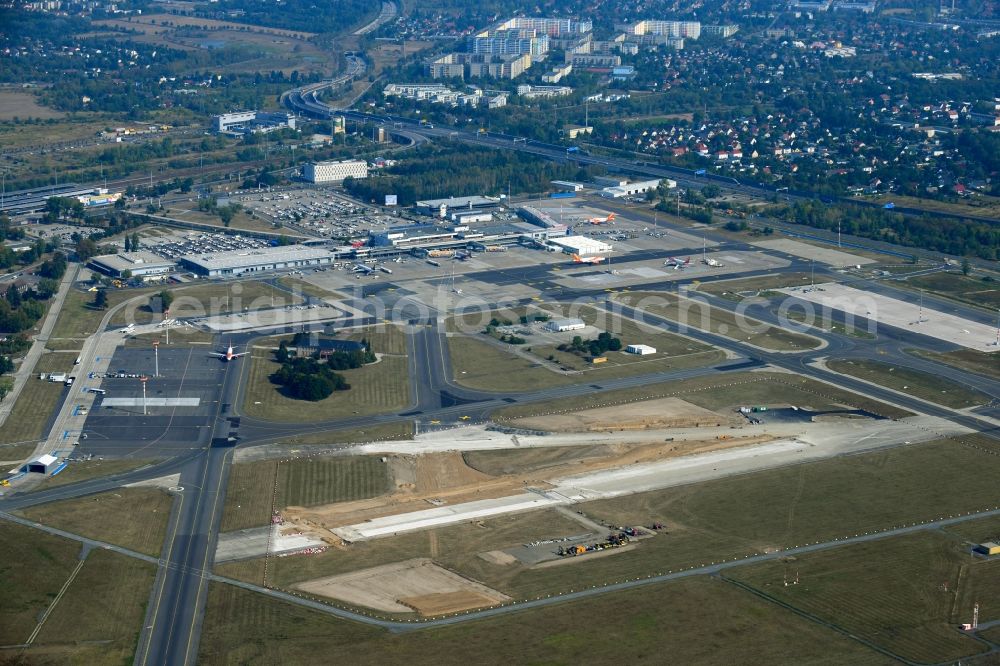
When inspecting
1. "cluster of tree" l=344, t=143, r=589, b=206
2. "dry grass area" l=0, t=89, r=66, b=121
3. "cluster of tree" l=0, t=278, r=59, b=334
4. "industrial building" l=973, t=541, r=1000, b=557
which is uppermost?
"dry grass area" l=0, t=89, r=66, b=121

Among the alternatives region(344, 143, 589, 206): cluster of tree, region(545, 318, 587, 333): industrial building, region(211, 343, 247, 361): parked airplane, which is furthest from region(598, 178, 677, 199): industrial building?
region(211, 343, 247, 361): parked airplane

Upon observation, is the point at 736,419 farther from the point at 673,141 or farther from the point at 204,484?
the point at 673,141

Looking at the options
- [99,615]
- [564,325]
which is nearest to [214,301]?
[564,325]

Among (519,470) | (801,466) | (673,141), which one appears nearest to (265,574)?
(519,470)

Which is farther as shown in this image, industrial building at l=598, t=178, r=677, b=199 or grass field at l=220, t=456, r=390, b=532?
industrial building at l=598, t=178, r=677, b=199

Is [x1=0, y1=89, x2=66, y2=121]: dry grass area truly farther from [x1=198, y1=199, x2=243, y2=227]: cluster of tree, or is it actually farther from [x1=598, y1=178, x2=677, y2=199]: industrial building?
[x1=598, y1=178, x2=677, y2=199]: industrial building

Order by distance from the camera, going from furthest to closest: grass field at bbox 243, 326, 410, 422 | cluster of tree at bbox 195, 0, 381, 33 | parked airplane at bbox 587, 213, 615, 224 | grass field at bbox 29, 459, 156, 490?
1. cluster of tree at bbox 195, 0, 381, 33
2. parked airplane at bbox 587, 213, 615, 224
3. grass field at bbox 243, 326, 410, 422
4. grass field at bbox 29, 459, 156, 490
